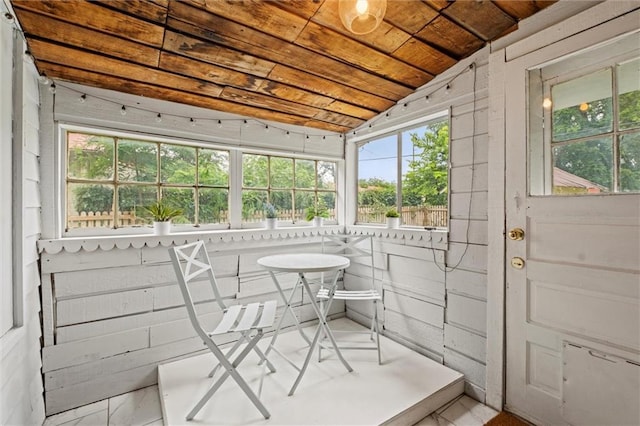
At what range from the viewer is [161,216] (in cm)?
215

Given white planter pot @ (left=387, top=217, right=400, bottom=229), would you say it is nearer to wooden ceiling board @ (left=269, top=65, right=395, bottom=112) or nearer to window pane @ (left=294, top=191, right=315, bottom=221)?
window pane @ (left=294, top=191, right=315, bottom=221)

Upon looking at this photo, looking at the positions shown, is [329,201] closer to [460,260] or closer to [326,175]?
[326,175]

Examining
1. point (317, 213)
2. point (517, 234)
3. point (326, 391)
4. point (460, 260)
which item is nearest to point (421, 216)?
point (460, 260)

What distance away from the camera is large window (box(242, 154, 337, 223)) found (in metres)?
2.68

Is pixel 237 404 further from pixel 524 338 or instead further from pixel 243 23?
pixel 243 23

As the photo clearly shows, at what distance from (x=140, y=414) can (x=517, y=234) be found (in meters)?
2.50

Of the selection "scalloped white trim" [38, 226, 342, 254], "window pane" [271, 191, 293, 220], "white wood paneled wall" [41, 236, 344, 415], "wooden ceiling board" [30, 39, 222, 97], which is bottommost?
"white wood paneled wall" [41, 236, 344, 415]

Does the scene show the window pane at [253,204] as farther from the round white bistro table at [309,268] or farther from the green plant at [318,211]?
the round white bistro table at [309,268]

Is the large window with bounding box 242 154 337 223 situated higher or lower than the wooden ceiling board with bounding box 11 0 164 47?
lower

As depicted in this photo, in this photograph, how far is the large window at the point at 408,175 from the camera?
2285 millimetres

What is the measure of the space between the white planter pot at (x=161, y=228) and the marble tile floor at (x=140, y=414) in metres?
1.10

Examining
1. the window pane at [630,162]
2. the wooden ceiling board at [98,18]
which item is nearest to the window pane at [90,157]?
the wooden ceiling board at [98,18]

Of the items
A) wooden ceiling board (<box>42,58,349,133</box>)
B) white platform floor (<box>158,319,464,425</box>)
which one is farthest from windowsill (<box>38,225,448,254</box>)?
wooden ceiling board (<box>42,58,349,133</box>)

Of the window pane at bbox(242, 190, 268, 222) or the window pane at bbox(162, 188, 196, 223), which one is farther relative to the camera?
the window pane at bbox(242, 190, 268, 222)
